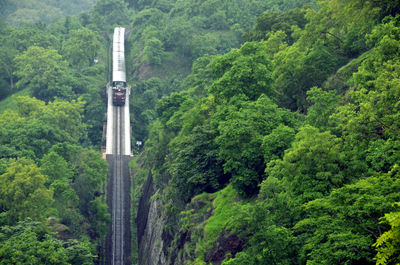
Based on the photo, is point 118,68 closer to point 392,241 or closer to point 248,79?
point 248,79

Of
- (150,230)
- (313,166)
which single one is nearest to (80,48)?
(150,230)

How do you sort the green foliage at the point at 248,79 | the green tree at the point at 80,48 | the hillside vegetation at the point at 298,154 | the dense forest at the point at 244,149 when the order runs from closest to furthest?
the hillside vegetation at the point at 298,154 < the dense forest at the point at 244,149 < the green foliage at the point at 248,79 < the green tree at the point at 80,48

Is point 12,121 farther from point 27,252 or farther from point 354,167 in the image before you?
point 354,167

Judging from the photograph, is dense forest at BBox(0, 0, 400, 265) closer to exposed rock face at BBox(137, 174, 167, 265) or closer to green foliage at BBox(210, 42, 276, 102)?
green foliage at BBox(210, 42, 276, 102)

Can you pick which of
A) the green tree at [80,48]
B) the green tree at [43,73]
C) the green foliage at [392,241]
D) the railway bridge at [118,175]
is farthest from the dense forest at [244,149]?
the green tree at [80,48]

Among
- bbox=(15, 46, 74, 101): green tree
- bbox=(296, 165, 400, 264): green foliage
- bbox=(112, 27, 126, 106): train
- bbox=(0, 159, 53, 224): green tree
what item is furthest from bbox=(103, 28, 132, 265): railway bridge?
bbox=(296, 165, 400, 264): green foliage

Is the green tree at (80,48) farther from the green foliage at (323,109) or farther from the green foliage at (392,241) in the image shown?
the green foliage at (392,241)
